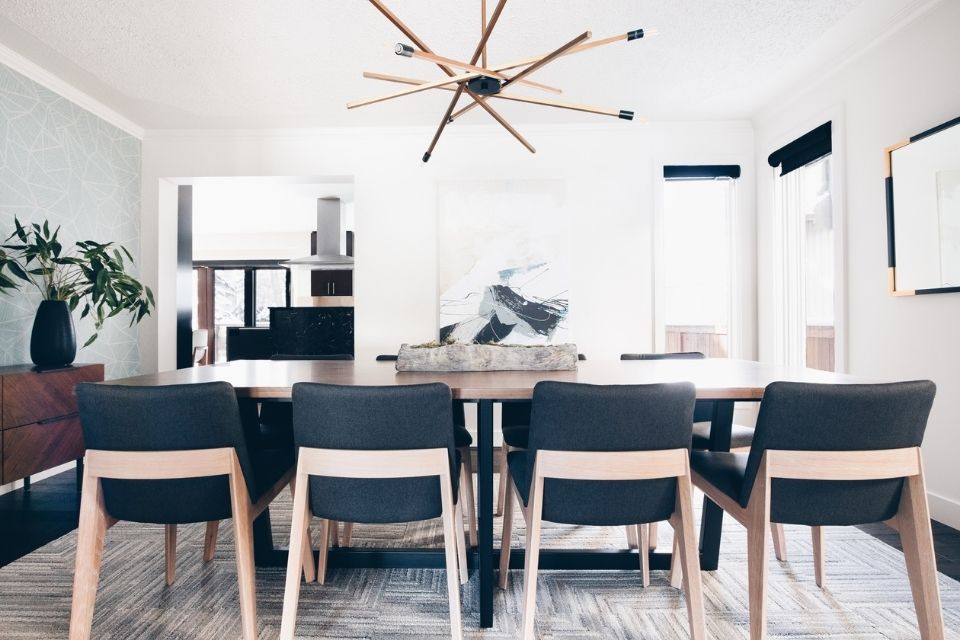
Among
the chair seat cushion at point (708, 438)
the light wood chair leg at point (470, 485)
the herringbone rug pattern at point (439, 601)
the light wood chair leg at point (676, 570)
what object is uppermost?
the chair seat cushion at point (708, 438)

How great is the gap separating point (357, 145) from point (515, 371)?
2.98 meters

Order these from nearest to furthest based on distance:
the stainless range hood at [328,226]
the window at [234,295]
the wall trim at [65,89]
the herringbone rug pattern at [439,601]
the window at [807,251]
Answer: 1. the herringbone rug pattern at [439,601]
2. the wall trim at [65,89]
3. the window at [807,251]
4. the stainless range hood at [328,226]
5. the window at [234,295]

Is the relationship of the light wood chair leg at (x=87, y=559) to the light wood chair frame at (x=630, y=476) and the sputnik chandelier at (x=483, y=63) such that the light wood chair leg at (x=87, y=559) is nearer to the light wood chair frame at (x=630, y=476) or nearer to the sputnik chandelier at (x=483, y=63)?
the light wood chair frame at (x=630, y=476)

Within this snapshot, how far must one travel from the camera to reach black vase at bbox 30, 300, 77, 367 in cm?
268

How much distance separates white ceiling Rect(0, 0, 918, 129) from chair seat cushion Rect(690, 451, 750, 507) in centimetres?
212

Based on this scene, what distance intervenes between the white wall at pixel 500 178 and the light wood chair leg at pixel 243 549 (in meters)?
2.70

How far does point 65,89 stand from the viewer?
10.7ft

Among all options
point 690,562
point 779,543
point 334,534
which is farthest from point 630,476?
point 334,534

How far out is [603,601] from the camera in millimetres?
1728

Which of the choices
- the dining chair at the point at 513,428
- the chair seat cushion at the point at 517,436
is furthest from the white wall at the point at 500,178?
the chair seat cushion at the point at 517,436

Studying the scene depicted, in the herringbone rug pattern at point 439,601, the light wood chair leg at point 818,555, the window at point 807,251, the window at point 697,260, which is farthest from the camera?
the window at point 697,260

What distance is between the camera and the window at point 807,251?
3285mm

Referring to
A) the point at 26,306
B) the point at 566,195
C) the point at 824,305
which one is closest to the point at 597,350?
the point at 566,195

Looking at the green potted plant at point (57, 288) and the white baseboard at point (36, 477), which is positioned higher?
the green potted plant at point (57, 288)
